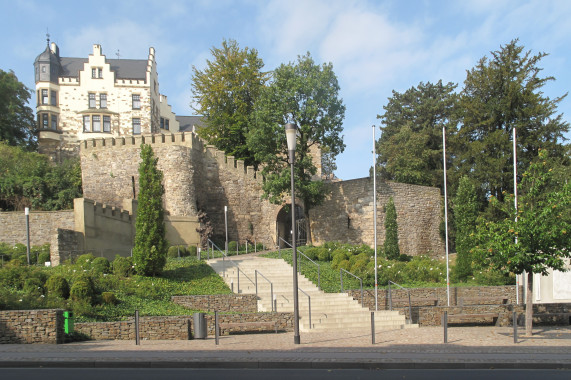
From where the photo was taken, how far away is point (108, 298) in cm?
1697

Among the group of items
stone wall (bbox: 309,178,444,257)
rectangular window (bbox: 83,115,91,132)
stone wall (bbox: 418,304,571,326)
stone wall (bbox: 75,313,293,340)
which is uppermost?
rectangular window (bbox: 83,115,91,132)

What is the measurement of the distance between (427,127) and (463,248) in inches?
730

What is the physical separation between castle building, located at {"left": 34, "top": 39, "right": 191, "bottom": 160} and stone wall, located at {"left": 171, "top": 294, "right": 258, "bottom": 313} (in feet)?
92.7

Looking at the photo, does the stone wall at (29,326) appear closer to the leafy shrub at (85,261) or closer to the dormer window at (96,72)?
the leafy shrub at (85,261)

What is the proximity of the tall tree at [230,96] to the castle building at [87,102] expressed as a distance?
9.82m

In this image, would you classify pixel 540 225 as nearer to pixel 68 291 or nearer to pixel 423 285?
pixel 423 285

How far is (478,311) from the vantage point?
685 inches

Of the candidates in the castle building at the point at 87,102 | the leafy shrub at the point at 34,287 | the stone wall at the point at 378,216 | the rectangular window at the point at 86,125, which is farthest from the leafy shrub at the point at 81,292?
the rectangular window at the point at 86,125

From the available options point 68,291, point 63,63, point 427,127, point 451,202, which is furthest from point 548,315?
point 63,63

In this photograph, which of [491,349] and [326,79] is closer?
[491,349]

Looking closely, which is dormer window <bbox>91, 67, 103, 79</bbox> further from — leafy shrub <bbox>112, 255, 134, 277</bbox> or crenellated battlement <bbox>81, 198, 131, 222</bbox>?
leafy shrub <bbox>112, 255, 134, 277</bbox>

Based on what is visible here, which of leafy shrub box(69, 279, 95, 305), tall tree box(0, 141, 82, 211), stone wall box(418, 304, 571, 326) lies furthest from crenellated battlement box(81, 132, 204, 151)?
stone wall box(418, 304, 571, 326)

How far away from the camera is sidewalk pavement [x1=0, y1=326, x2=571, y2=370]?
10.7 meters

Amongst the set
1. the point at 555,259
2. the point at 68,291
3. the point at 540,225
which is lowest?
the point at 68,291
